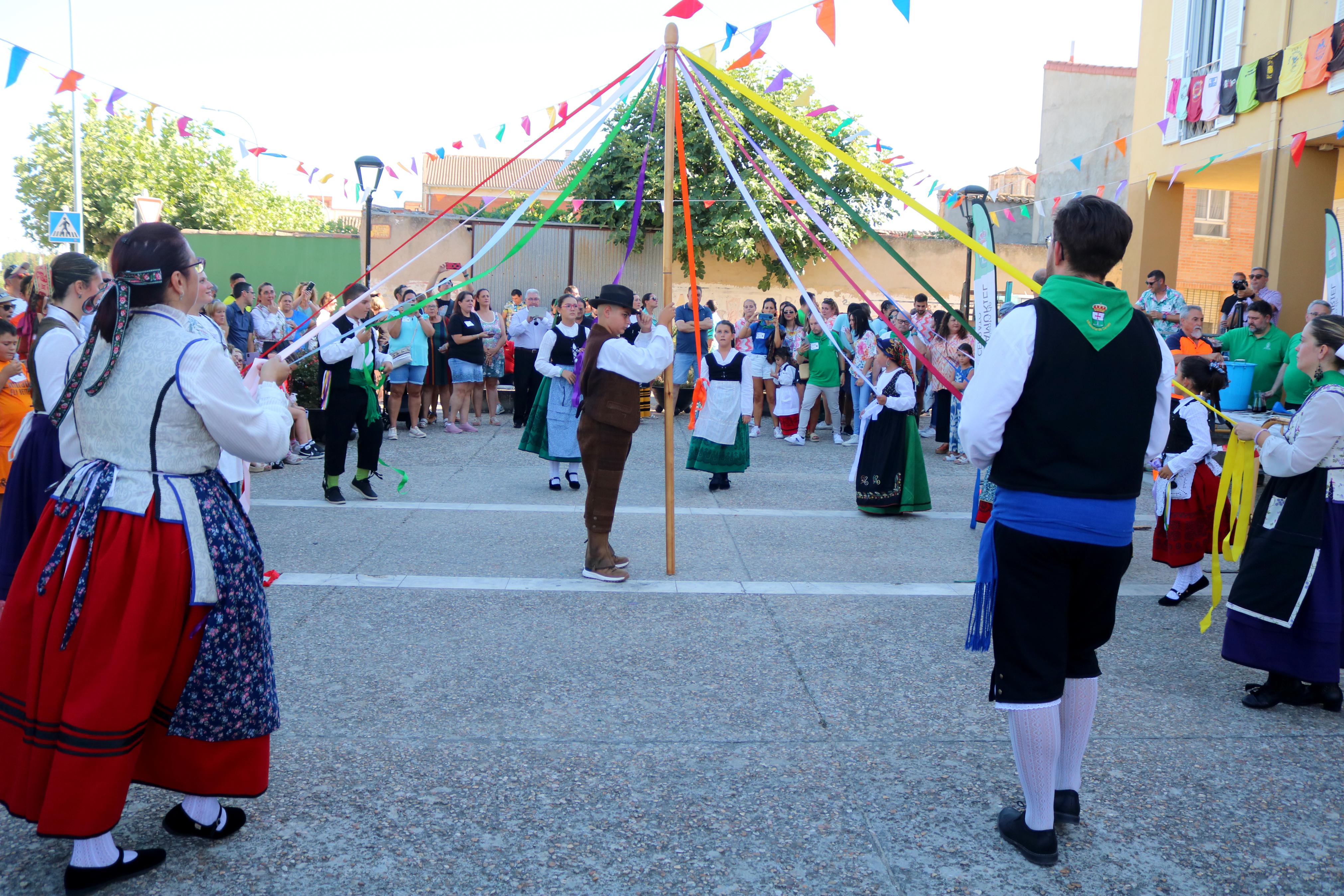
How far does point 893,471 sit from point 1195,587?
2.60 m

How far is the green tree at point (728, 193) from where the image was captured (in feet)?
55.2

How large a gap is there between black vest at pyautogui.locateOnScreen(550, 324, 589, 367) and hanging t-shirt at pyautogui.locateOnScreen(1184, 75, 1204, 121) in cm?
996

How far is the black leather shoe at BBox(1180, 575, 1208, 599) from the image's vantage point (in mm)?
5395

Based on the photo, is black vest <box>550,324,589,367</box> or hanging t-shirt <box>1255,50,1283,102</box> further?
hanging t-shirt <box>1255,50,1283,102</box>

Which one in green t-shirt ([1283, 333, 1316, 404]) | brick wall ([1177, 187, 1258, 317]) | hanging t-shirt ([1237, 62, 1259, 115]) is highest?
hanging t-shirt ([1237, 62, 1259, 115])

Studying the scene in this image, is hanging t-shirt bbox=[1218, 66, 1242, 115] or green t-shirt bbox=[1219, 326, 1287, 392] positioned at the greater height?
hanging t-shirt bbox=[1218, 66, 1242, 115]

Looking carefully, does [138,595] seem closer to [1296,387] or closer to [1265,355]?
[1296,387]

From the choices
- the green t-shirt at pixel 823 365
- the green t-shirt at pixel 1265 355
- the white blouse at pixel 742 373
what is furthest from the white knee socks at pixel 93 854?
the green t-shirt at pixel 1265 355

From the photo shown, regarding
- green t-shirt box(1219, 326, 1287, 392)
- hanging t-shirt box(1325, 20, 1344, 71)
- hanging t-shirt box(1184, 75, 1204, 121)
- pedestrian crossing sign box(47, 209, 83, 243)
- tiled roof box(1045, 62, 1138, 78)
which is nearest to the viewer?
green t-shirt box(1219, 326, 1287, 392)

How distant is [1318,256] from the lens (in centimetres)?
1236

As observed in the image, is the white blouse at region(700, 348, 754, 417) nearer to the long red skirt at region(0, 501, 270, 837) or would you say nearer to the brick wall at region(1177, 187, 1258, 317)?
the long red skirt at region(0, 501, 270, 837)

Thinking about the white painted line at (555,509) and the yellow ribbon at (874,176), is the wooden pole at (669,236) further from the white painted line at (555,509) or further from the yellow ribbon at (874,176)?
the white painted line at (555,509)

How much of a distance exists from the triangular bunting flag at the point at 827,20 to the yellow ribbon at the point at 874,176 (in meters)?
0.84

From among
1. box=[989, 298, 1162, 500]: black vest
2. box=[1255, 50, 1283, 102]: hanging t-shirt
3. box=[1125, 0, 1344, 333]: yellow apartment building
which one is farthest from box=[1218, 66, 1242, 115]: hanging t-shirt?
box=[989, 298, 1162, 500]: black vest
